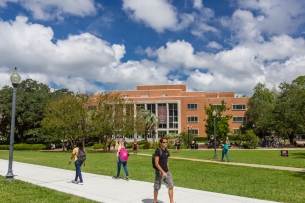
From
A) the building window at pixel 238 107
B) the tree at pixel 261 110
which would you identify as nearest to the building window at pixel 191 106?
the building window at pixel 238 107

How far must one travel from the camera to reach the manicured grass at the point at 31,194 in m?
8.86

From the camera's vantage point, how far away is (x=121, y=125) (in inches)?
1501

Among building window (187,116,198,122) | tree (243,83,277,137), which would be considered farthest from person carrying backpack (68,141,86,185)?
building window (187,116,198,122)

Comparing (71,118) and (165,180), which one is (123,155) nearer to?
(165,180)

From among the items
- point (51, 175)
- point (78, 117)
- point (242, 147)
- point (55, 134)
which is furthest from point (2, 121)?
point (51, 175)

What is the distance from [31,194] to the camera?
9.73 m

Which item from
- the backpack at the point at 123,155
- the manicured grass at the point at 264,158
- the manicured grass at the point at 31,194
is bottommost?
the manicured grass at the point at 264,158

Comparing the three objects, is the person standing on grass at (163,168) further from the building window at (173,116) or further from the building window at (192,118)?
the building window at (173,116)

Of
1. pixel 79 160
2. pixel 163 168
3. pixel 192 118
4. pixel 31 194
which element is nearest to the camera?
pixel 163 168

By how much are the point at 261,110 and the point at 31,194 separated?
212ft

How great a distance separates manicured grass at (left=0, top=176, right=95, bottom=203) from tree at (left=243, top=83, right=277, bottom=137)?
171 ft

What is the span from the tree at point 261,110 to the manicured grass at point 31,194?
52.2 m

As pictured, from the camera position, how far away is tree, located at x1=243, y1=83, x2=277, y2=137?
5819cm

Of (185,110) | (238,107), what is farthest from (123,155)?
(238,107)
